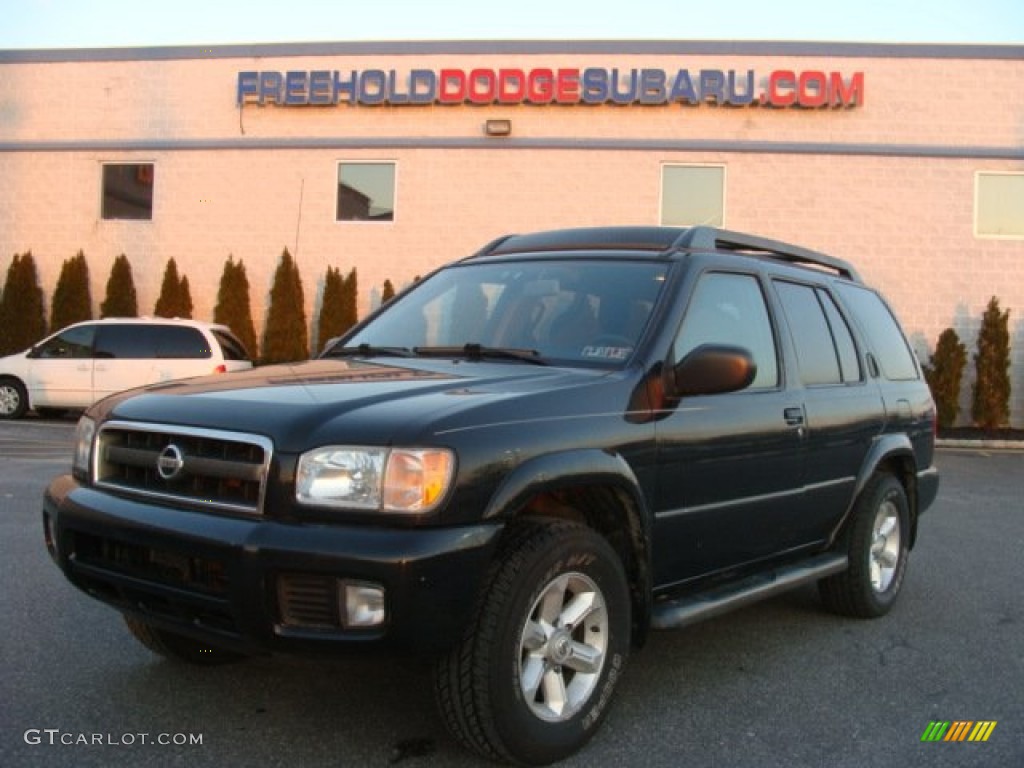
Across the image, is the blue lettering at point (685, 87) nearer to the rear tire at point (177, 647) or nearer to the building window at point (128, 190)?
the building window at point (128, 190)

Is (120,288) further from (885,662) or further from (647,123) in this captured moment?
(885,662)

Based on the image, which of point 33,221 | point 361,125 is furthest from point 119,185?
point 361,125

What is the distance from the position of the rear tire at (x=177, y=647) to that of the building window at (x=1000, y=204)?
52.8 ft

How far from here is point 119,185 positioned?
61.4 ft

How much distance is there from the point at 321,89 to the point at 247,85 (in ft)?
4.49

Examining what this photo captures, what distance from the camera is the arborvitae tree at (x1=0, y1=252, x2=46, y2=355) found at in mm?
17938

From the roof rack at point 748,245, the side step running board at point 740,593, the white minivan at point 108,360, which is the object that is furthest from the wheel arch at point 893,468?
the white minivan at point 108,360

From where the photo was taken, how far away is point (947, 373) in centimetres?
1596

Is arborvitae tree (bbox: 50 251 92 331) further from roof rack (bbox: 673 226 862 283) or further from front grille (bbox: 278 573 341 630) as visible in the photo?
front grille (bbox: 278 573 341 630)

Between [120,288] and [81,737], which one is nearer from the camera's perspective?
[81,737]

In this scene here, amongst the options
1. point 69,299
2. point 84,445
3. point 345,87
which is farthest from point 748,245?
point 69,299

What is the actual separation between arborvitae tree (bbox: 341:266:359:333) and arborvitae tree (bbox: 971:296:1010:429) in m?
10.4

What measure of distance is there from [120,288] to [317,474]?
1653 cm

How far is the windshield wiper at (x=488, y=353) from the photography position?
384 centimetres
